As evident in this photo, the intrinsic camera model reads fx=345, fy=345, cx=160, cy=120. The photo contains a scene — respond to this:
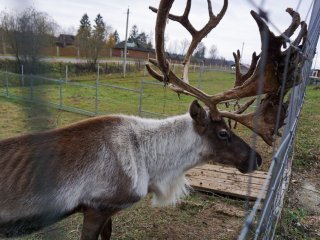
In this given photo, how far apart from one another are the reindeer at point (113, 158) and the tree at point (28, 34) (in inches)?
43.5

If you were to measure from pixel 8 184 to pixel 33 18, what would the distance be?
A: 1.81m

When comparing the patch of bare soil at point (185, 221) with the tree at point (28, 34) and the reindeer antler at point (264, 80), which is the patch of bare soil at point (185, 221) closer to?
the reindeer antler at point (264, 80)

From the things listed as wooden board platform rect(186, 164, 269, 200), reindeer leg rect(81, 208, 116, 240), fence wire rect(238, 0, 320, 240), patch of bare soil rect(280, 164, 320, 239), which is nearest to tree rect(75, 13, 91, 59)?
wooden board platform rect(186, 164, 269, 200)

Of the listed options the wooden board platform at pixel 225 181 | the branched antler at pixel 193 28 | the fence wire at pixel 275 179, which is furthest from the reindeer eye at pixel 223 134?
the wooden board platform at pixel 225 181

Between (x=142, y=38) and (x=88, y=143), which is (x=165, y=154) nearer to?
(x=88, y=143)

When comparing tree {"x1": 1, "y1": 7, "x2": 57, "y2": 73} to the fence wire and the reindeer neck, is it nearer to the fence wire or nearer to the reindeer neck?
the fence wire

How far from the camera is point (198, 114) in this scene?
11.1 ft

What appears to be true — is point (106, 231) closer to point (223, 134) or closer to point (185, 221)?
point (185, 221)

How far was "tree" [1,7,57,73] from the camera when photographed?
1169mm

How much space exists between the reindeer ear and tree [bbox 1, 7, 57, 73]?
85.3 inches

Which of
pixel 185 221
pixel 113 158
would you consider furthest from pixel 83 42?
pixel 113 158

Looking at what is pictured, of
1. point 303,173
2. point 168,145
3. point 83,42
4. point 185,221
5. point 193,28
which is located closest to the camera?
point 168,145

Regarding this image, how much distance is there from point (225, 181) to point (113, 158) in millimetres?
2583

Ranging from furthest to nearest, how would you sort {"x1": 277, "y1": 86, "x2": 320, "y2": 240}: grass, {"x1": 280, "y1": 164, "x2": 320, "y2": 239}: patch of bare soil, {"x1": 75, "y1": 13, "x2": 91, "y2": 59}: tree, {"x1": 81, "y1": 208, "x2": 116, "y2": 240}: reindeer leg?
{"x1": 75, "y1": 13, "x2": 91, "y2": 59}: tree < {"x1": 280, "y1": 164, "x2": 320, "y2": 239}: patch of bare soil < {"x1": 277, "y1": 86, "x2": 320, "y2": 240}: grass < {"x1": 81, "y1": 208, "x2": 116, "y2": 240}: reindeer leg
